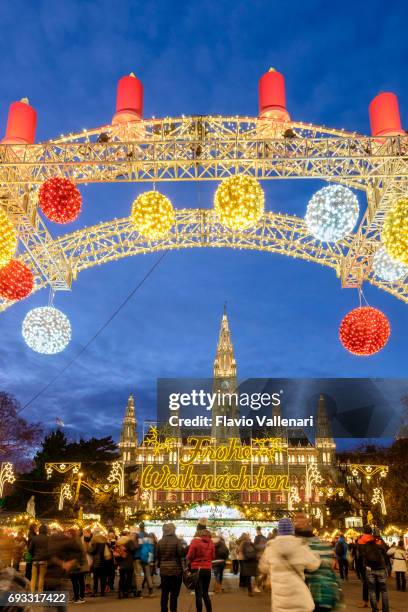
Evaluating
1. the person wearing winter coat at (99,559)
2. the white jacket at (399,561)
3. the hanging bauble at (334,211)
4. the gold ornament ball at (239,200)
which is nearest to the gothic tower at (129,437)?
the white jacket at (399,561)

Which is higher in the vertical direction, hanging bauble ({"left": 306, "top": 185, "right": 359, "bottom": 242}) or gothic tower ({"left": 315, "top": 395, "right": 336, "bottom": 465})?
gothic tower ({"left": 315, "top": 395, "right": 336, "bottom": 465})

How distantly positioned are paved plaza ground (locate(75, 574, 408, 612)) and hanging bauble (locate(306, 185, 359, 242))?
5338 millimetres

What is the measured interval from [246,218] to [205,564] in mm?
4686

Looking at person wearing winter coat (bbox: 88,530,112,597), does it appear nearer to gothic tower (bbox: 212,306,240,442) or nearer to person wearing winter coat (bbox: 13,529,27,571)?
person wearing winter coat (bbox: 13,529,27,571)

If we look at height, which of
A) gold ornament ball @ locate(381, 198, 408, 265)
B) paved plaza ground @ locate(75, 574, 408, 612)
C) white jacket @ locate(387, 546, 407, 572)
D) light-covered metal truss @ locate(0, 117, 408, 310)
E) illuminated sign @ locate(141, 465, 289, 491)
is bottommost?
paved plaza ground @ locate(75, 574, 408, 612)

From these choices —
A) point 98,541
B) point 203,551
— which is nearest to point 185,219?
point 98,541

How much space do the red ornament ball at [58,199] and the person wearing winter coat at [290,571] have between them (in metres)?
6.39

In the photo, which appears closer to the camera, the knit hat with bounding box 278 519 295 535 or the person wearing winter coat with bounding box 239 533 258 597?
the knit hat with bounding box 278 519 295 535

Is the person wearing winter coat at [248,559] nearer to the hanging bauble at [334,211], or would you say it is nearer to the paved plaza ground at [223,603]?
the paved plaza ground at [223,603]

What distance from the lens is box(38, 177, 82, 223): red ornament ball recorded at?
8.75 meters

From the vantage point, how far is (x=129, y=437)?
79125 millimetres

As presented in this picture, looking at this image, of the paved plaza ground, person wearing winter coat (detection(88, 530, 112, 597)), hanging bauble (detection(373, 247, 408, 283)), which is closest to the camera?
the paved plaza ground

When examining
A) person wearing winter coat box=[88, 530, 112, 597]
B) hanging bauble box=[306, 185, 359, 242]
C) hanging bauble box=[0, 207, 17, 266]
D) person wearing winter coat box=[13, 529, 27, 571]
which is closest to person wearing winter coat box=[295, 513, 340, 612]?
hanging bauble box=[306, 185, 359, 242]

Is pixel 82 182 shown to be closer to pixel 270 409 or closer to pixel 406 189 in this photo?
pixel 406 189
